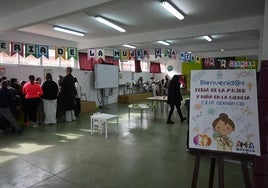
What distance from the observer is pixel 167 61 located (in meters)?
17.9

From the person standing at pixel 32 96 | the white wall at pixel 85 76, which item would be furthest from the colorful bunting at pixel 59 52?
the person standing at pixel 32 96

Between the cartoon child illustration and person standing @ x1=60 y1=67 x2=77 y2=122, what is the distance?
557 centimetres

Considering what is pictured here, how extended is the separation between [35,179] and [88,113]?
18.1 ft

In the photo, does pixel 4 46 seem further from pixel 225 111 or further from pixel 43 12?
pixel 225 111

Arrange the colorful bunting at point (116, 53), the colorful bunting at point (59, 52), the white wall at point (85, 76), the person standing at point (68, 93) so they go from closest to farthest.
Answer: the person standing at point (68, 93)
the white wall at point (85, 76)
the colorful bunting at point (59, 52)
the colorful bunting at point (116, 53)

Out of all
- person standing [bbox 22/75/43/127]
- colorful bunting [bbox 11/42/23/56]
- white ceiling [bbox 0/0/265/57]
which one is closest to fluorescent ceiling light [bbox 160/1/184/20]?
white ceiling [bbox 0/0/265/57]

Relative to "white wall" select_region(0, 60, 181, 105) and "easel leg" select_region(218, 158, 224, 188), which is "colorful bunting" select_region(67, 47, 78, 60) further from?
"easel leg" select_region(218, 158, 224, 188)

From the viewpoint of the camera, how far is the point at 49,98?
6.46m

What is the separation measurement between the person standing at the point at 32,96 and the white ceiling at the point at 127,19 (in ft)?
4.97

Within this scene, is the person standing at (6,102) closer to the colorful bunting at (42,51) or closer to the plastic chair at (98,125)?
the plastic chair at (98,125)

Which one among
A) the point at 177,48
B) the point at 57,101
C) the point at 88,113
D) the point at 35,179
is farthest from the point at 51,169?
the point at 177,48

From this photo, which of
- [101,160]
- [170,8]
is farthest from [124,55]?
[101,160]

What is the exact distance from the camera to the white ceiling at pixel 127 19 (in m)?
4.71

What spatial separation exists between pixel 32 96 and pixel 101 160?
3.33 metres
